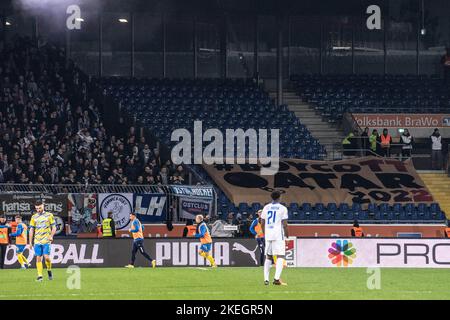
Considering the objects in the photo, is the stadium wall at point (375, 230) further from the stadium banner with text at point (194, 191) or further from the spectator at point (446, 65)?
the spectator at point (446, 65)

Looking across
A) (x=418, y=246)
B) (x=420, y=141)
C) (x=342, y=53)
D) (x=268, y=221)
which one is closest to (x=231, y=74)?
(x=342, y=53)

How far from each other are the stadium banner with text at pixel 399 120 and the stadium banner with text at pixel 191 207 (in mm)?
12880

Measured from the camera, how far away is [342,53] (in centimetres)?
5456

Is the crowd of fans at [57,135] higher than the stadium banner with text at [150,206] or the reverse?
higher

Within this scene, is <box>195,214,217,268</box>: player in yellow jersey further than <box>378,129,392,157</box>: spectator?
No

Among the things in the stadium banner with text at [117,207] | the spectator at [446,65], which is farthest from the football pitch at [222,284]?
the spectator at [446,65]

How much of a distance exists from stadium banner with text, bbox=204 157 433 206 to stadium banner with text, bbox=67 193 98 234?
261 inches

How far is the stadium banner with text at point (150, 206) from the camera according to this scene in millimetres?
37938

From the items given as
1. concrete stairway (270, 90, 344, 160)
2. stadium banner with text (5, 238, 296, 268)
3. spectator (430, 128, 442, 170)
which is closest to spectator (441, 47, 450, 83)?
spectator (430, 128, 442, 170)

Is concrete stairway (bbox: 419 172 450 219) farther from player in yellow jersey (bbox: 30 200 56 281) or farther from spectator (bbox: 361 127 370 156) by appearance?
player in yellow jersey (bbox: 30 200 56 281)

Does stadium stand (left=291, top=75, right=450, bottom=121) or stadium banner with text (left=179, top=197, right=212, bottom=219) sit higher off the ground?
stadium stand (left=291, top=75, right=450, bottom=121)

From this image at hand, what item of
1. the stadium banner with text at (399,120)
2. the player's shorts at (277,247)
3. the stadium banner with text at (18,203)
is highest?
the stadium banner with text at (399,120)

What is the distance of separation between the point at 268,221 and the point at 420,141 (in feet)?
93.8

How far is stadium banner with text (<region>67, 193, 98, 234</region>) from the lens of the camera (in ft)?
121
